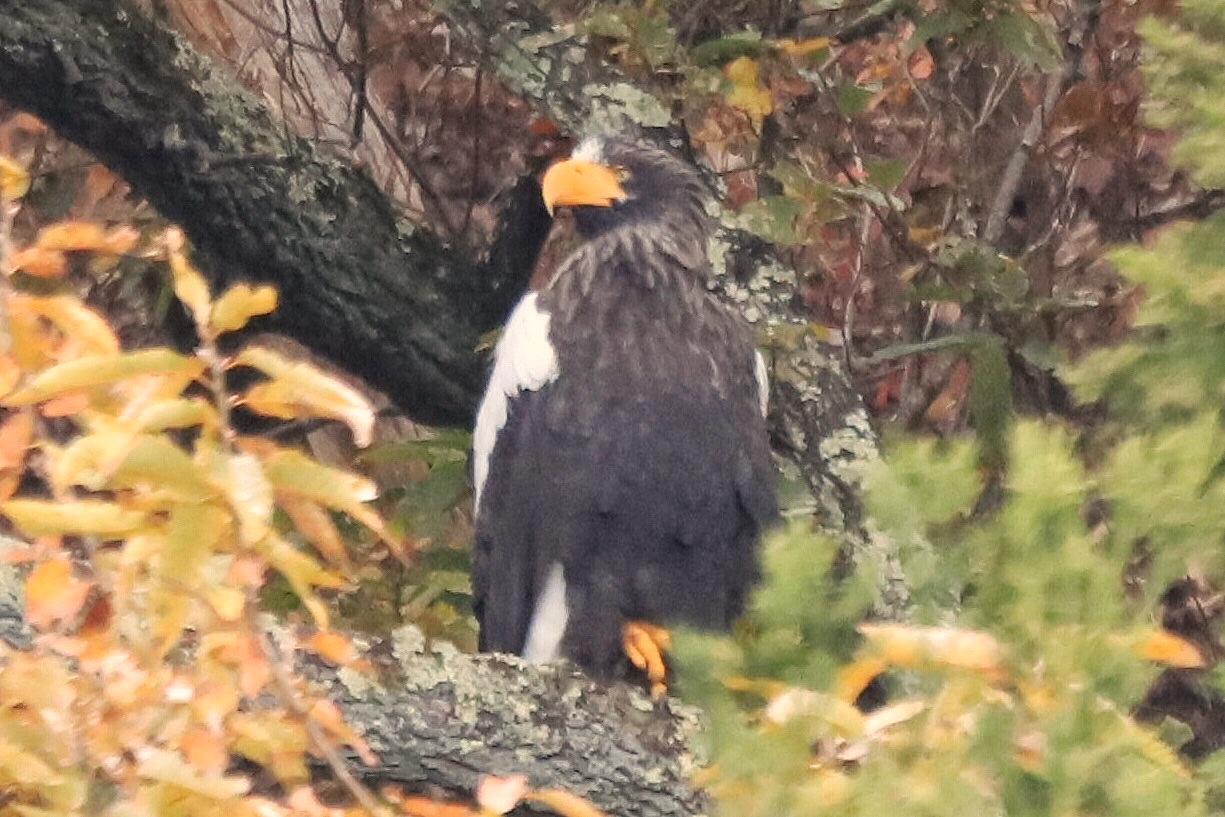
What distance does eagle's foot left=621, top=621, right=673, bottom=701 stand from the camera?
104 inches

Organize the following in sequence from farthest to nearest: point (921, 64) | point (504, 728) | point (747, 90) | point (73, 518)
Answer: point (921, 64), point (747, 90), point (504, 728), point (73, 518)

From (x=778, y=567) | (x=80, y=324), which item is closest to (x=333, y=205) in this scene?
(x=80, y=324)

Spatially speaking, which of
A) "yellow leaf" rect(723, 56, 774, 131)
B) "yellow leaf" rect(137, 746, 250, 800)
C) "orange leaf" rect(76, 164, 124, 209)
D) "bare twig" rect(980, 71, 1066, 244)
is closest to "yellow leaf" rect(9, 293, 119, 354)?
"yellow leaf" rect(137, 746, 250, 800)

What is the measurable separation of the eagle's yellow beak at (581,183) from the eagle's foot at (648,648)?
758 millimetres

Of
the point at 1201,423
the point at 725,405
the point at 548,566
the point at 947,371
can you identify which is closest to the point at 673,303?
the point at 725,405

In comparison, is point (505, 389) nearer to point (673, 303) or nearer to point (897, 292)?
point (673, 303)

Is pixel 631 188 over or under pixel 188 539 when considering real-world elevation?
over

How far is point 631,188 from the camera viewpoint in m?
2.99

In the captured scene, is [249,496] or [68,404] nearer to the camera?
[249,496]

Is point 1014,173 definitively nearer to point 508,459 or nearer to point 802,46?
point 802,46

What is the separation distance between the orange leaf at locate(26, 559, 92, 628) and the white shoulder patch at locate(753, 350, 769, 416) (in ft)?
5.16

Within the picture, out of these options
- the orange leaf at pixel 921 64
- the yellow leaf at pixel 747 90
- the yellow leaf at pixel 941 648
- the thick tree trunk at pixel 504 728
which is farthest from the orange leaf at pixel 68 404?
the orange leaf at pixel 921 64

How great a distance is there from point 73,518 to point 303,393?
195 mm

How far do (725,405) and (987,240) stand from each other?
1043 mm
